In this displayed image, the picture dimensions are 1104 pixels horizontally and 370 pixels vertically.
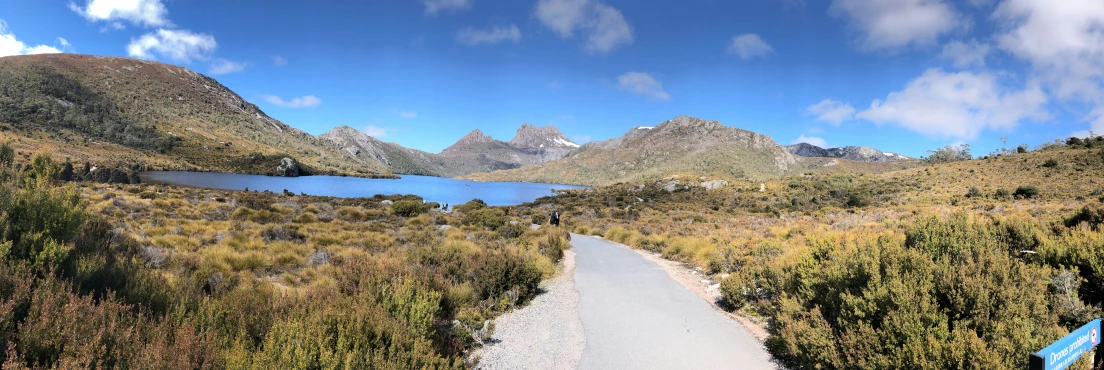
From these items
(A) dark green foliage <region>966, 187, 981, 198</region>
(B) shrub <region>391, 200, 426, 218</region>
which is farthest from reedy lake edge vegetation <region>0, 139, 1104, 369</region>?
(A) dark green foliage <region>966, 187, 981, 198</region>

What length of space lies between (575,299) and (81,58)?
226m

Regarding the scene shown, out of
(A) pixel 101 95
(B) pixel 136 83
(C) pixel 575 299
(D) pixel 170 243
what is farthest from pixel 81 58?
(C) pixel 575 299

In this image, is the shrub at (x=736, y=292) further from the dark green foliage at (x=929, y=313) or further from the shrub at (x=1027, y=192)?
the shrub at (x=1027, y=192)

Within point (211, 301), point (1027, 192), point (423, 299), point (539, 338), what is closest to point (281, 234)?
point (211, 301)

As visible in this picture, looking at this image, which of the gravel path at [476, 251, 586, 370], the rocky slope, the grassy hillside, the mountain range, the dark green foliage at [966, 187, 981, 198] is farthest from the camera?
the rocky slope

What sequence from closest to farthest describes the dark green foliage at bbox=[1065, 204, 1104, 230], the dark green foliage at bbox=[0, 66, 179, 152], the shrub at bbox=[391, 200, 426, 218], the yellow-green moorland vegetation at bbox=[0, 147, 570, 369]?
the yellow-green moorland vegetation at bbox=[0, 147, 570, 369] → the dark green foliage at bbox=[1065, 204, 1104, 230] → the shrub at bbox=[391, 200, 426, 218] → the dark green foliage at bbox=[0, 66, 179, 152]

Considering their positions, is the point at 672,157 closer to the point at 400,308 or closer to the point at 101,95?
the point at 400,308

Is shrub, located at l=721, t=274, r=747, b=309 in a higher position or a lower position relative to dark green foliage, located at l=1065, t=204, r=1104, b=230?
lower

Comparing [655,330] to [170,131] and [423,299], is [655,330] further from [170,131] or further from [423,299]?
[170,131]

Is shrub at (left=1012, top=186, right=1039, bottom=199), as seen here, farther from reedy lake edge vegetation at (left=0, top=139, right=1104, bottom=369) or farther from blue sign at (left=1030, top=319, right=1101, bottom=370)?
blue sign at (left=1030, top=319, right=1101, bottom=370)

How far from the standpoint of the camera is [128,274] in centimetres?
521

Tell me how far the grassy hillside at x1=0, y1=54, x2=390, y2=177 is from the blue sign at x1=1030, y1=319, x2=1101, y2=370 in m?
112

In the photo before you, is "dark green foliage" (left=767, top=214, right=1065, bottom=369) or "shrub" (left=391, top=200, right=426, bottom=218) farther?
"shrub" (left=391, top=200, right=426, bottom=218)

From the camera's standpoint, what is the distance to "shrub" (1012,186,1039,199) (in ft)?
93.9
